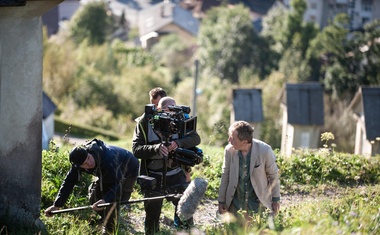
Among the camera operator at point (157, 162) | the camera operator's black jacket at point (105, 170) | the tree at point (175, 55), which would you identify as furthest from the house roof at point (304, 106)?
the tree at point (175, 55)

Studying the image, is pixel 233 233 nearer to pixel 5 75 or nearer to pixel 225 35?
pixel 5 75

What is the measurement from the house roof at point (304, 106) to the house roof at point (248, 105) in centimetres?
106

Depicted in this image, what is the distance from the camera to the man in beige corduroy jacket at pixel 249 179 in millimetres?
7035

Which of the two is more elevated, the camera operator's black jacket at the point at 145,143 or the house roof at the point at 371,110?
the camera operator's black jacket at the point at 145,143

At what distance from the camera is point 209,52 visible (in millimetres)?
62531

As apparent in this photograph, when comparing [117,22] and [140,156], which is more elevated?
[117,22]

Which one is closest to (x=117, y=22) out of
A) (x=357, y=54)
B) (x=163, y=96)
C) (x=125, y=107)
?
(x=125, y=107)

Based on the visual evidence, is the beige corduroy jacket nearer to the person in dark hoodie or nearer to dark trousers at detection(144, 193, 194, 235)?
dark trousers at detection(144, 193, 194, 235)

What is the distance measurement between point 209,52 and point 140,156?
55.3 metres

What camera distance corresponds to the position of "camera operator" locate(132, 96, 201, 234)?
24.7ft

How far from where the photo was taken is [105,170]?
23.6ft

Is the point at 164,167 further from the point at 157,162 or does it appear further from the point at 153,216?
the point at 153,216

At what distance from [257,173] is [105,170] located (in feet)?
4.50

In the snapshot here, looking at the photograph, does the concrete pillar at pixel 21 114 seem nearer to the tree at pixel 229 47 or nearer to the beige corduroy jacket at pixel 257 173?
the beige corduroy jacket at pixel 257 173
